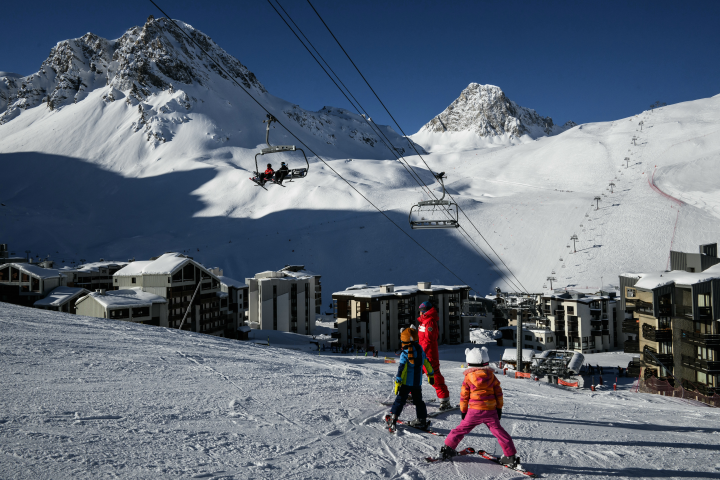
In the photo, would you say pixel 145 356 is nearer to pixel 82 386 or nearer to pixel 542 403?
pixel 82 386

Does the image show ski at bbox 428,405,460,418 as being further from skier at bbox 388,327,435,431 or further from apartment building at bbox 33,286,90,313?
apartment building at bbox 33,286,90,313

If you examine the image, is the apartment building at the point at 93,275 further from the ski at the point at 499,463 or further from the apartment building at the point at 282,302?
the ski at the point at 499,463

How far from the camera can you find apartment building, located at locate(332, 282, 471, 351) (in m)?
41.2

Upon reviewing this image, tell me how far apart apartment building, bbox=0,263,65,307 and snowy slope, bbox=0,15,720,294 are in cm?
3938

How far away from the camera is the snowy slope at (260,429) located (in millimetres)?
4688

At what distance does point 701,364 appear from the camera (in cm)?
2133

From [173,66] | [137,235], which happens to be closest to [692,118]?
[137,235]

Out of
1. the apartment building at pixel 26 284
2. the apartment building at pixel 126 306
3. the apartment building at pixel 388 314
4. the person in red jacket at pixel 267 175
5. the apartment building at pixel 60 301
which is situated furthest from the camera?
the apartment building at pixel 388 314

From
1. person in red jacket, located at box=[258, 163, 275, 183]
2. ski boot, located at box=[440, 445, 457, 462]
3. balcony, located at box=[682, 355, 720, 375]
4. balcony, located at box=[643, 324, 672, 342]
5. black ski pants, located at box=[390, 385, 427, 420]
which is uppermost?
person in red jacket, located at box=[258, 163, 275, 183]

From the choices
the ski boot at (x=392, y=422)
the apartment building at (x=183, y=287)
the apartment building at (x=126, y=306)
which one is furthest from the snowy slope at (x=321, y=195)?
the ski boot at (x=392, y=422)

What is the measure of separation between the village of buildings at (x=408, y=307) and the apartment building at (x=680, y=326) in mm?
48

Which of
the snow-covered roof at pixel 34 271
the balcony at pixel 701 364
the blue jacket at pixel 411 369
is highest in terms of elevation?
the snow-covered roof at pixel 34 271

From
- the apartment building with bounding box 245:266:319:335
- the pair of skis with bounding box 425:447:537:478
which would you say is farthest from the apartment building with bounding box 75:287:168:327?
the pair of skis with bounding box 425:447:537:478

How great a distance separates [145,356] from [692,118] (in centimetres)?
16458
